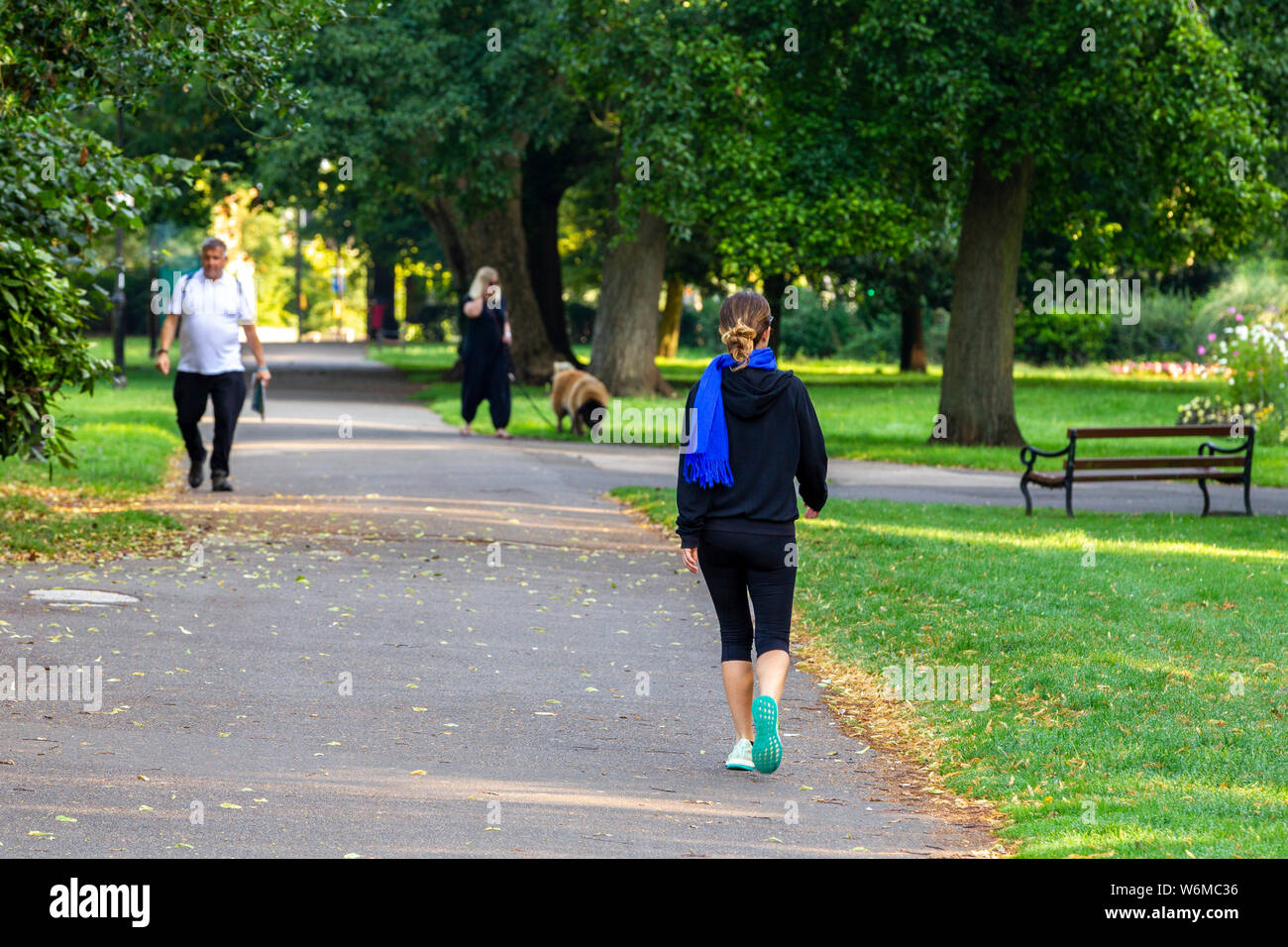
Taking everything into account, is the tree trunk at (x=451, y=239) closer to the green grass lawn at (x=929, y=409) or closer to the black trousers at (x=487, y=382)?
the green grass lawn at (x=929, y=409)

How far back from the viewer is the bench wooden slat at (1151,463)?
14242 millimetres

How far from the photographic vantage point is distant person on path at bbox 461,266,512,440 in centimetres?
1977

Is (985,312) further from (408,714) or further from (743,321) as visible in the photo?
(743,321)

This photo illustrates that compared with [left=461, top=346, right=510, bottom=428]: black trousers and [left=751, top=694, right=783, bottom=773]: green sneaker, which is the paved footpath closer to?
[left=751, top=694, right=783, bottom=773]: green sneaker

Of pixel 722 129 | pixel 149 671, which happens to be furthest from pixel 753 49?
pixel 149 671

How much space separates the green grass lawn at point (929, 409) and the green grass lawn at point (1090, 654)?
6791mm

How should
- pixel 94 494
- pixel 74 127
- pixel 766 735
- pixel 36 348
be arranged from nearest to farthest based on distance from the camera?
1. pixel 766 735
2. pixel 36 348
3. pixel 74 127
4. pixel 94 494

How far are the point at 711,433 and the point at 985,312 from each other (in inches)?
624

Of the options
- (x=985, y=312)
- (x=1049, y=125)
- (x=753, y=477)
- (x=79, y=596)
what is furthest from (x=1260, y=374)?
(x=753, y=477)

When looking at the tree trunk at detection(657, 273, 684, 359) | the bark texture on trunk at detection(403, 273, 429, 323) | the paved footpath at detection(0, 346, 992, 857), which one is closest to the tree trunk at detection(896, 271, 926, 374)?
the tree trunk at detection(657, 273, 684, 359)

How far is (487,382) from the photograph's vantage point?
2086cm

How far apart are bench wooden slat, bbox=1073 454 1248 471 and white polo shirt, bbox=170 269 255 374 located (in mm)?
7166

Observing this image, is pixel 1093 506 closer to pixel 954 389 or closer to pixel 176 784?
pixel 954 389

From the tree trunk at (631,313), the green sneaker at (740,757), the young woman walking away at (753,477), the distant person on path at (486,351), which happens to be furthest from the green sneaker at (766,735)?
the tree trunk at (631,313)
